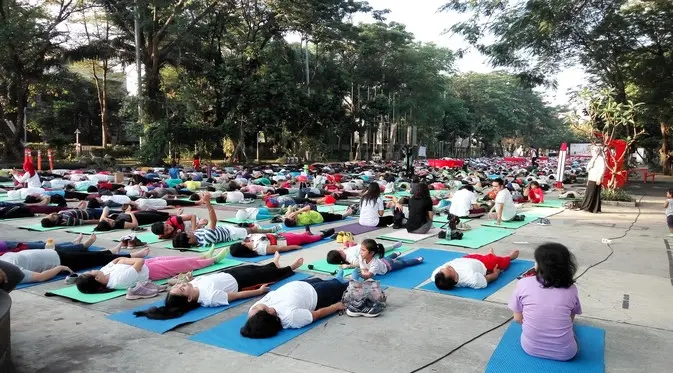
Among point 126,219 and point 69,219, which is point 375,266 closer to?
point 126,219

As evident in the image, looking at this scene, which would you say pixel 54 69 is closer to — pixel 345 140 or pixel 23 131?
pixel 23 131

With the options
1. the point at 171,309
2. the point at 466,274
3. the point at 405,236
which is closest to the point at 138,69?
the point at 405,236

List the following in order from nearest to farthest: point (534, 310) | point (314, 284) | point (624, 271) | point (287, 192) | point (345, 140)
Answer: point (534, 310), point (314, 284), point (624, 271), point (287, 192), point (345, 140)

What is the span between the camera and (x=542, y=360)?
3529 millimetres

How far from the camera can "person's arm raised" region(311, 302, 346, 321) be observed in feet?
14.0

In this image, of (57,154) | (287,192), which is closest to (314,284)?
(287,192)

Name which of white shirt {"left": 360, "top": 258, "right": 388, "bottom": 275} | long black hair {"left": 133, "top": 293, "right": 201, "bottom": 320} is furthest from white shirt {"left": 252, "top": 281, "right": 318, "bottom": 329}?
white shirt {"left": 360, "top": 258, "right": 388, "bottom": 275}

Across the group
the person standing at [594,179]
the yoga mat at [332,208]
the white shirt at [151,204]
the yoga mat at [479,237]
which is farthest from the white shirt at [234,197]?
the person standing at [594,179]

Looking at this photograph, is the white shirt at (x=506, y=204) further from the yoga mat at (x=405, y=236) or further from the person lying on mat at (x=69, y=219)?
the person lying on mat at (x=69, y=219)

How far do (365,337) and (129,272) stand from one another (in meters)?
2.59

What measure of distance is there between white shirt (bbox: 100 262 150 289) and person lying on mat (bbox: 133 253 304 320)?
54 cm

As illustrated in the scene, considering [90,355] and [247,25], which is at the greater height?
[247,25]

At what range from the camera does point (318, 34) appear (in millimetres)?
29203

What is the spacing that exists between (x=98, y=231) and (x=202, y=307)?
14.8 ft
